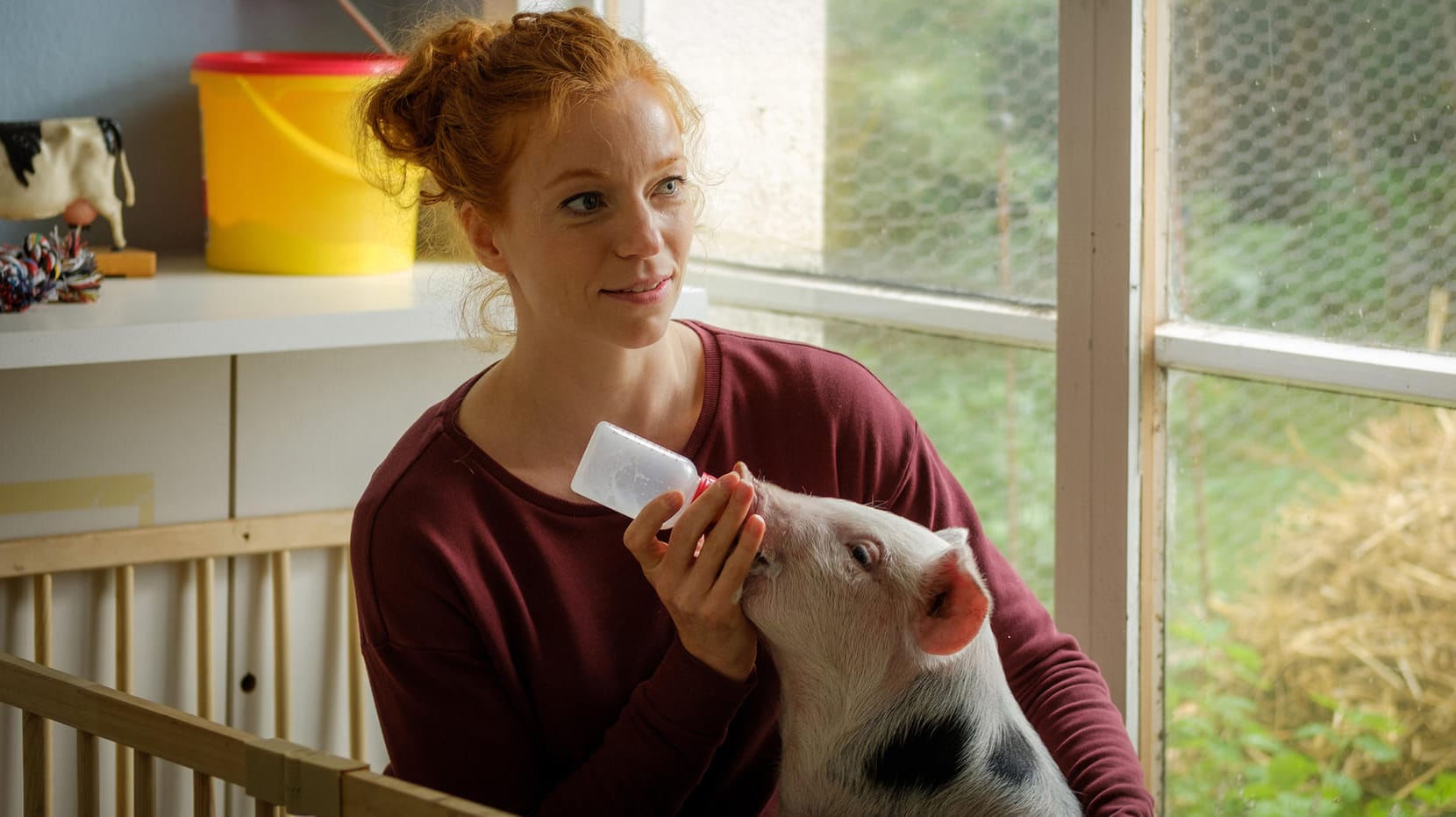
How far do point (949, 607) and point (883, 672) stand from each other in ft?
0.31

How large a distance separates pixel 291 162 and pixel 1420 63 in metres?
1.46

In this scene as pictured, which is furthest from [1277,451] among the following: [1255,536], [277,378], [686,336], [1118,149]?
[277,378]

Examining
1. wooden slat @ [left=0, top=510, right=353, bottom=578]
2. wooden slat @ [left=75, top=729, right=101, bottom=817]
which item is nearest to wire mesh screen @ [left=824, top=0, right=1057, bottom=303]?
wooden slat @ [left=0, top=510, right=353, bottom=578]

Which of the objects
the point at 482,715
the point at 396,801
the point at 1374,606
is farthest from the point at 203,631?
the point at 1374,606

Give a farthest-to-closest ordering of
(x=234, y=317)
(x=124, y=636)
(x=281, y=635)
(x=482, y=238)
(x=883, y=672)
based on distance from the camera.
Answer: (x=281, y=635) < (x=124, y=636) < (x=234, y=317) < (x=482, y=238) < (x=883, y=672)

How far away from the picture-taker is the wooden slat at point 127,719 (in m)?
1.04

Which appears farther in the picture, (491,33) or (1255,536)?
(1255,536)

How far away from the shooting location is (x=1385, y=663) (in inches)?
57.0

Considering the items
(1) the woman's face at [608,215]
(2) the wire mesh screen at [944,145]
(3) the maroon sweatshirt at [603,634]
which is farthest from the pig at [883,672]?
(2) the wire mesh screen at [944,145]

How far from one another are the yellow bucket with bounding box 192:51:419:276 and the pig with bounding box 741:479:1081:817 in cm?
103

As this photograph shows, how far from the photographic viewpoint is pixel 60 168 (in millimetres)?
1905

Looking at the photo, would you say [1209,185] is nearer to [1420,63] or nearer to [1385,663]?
[1420,63]

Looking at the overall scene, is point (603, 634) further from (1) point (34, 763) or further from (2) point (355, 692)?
(2) point (355, 692)

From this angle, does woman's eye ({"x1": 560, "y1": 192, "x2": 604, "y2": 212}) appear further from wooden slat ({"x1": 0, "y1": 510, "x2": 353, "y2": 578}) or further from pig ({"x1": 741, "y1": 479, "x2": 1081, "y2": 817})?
wooden slat ({"x1": 0, "y1": 510, "x2": 353, "y2": 578})
